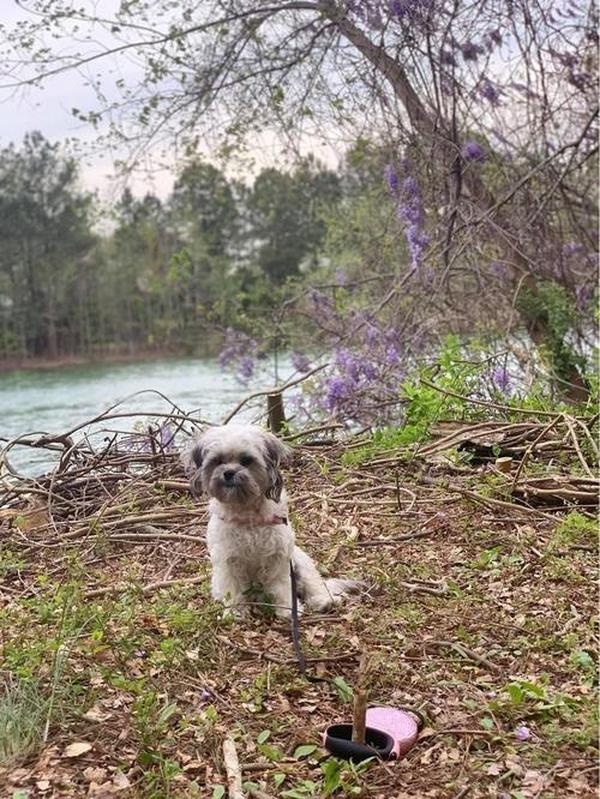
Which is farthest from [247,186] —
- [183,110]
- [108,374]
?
[108,374]

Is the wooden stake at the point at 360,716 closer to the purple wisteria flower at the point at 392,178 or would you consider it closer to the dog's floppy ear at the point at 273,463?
the dog's floppy ear at the point at 273,463

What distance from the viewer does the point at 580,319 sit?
828cm

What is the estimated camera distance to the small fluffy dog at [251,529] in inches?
152

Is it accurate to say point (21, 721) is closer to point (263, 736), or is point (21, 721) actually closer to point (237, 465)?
point (263, 736)

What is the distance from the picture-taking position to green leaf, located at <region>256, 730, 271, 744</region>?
2652 millimetres

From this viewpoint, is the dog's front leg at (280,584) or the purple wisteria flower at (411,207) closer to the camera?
the dog's front leg at (280,584)

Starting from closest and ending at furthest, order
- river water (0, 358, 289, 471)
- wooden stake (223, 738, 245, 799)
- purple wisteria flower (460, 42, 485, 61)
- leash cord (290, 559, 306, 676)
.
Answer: wooden stake (223, 738, 245, 799) → leash cord (290, 559, 306, 676) → purple wisteria flower (460, 42, 485, 61) → river water (0, 358, 289, 471)

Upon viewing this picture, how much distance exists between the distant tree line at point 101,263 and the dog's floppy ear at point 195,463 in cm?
Result: 1825

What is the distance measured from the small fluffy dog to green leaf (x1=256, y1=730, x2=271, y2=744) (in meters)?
1.12

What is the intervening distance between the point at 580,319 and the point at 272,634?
5775 millimetres

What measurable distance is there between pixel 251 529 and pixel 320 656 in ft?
2.88

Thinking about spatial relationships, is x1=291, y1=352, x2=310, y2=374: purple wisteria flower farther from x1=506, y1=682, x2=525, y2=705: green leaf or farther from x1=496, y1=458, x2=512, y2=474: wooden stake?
x1=506, y1=682, x2=525, y2=705: green leaf

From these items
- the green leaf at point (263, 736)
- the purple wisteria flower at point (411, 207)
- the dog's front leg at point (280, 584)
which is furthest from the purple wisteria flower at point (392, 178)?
the green leaf at point (263, 736)

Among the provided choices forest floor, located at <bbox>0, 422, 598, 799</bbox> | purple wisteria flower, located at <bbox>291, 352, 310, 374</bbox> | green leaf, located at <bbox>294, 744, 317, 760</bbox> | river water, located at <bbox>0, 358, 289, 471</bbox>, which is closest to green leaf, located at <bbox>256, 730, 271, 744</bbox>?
forest floor, located at <bbox>0, 422, 598, 799</bbox>
